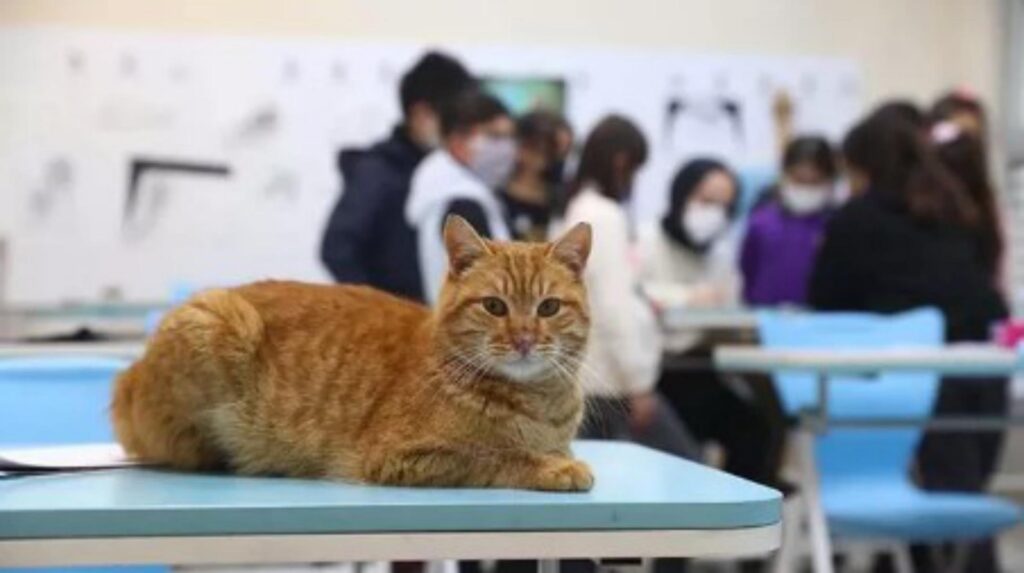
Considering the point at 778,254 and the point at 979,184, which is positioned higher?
the point at 979,184

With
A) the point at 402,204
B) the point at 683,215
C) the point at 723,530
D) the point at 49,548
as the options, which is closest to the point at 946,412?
the point at 402,204

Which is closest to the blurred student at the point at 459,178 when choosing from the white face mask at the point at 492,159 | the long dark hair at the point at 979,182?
the white face mask at the point at 492,159

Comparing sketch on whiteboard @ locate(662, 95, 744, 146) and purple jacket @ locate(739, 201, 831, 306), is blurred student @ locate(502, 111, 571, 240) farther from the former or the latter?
sketch on whiteboard @ locate(662, 95, 744, 146)

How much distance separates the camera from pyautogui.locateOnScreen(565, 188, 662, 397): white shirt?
3.29m

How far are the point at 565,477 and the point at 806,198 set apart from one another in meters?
4.51

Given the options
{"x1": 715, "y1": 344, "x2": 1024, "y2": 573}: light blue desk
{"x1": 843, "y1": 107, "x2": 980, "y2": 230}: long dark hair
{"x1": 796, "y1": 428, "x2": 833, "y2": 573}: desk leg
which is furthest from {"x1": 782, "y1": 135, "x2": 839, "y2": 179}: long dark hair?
{"x1": 796, "y1": 428, "x2": 833, "y2": 573}: desk leg

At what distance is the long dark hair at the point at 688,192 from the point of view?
5820mm

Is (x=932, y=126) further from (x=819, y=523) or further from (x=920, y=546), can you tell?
(x=819, y=523)

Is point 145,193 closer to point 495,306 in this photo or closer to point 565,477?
point 495,306

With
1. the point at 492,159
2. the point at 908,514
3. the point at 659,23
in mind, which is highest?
the point at 659,23

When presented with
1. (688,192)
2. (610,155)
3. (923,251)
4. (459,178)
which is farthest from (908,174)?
(688,192)

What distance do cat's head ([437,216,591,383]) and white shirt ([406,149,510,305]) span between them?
66.7 inches

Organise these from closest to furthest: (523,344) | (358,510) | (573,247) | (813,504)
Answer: (358,510) < (523,344) < (573,247) < (813,504)

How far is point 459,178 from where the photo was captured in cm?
342
